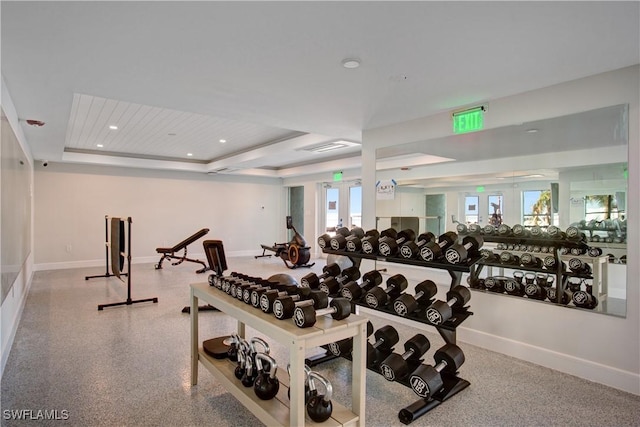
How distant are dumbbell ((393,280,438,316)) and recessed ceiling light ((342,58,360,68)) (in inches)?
68.1

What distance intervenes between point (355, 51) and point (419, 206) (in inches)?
115

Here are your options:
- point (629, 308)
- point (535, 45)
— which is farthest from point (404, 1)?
point (629, 308)

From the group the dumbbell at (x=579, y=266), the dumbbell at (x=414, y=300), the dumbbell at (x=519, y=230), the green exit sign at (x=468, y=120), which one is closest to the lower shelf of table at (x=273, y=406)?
the dumbbell at (x=414, y=300)

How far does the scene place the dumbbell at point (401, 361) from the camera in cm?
241

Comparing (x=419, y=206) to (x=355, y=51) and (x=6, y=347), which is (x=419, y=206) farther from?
(x=6, y=347)

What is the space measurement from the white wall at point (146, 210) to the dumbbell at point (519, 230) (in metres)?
7.86

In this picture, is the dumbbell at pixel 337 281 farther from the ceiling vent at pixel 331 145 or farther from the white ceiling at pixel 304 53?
the ceiling vent at pixel 331 145

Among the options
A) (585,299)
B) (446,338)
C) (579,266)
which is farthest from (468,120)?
(446,338)

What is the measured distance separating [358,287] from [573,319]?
178 cm

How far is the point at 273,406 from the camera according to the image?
1913 millimetres

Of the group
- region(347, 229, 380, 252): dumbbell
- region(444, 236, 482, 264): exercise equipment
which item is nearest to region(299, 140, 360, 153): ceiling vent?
region(347, 229, 380, 252): dumbbell

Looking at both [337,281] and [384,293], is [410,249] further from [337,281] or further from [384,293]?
[337,281]

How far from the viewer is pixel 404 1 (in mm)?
1715

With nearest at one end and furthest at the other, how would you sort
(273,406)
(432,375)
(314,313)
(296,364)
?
(296,364) < (314,313) < (273,406) < (432,375)
